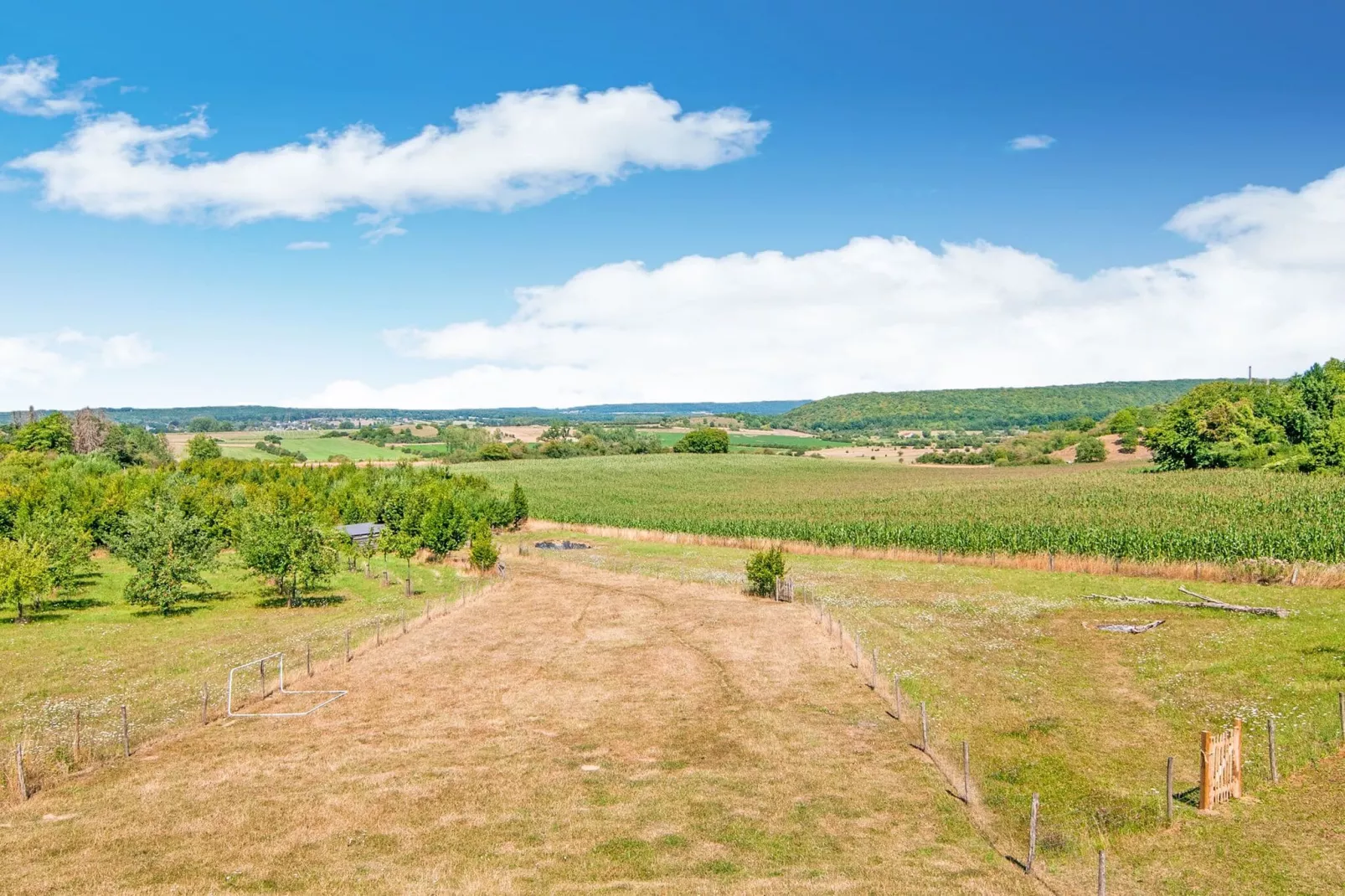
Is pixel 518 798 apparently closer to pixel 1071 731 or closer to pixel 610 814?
pixel 610 814

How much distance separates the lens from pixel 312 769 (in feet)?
78.9

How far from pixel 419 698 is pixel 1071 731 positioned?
73.8 ft

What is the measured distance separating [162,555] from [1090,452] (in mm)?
151866

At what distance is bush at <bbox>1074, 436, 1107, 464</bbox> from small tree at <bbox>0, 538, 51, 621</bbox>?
6069 inches

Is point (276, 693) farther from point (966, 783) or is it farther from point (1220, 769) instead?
point (1220, 769)

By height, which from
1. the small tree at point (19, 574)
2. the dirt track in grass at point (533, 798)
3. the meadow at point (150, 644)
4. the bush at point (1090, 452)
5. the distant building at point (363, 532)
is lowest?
the meadow at point (150, 644)

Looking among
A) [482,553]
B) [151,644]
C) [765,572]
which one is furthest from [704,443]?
[151,644]

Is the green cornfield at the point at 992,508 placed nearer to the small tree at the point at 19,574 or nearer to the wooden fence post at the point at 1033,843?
the wooden fence post at the point at 1033,843

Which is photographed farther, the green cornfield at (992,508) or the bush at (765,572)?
the green cornfield at (992,508)

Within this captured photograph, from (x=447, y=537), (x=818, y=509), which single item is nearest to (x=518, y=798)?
(x=447, y=537)

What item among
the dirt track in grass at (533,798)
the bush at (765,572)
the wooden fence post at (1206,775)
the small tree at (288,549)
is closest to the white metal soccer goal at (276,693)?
the dirt track in grass at (533,798)

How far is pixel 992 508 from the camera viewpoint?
80.5m

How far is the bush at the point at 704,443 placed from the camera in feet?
629

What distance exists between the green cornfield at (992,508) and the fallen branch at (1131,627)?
52.7 feet
